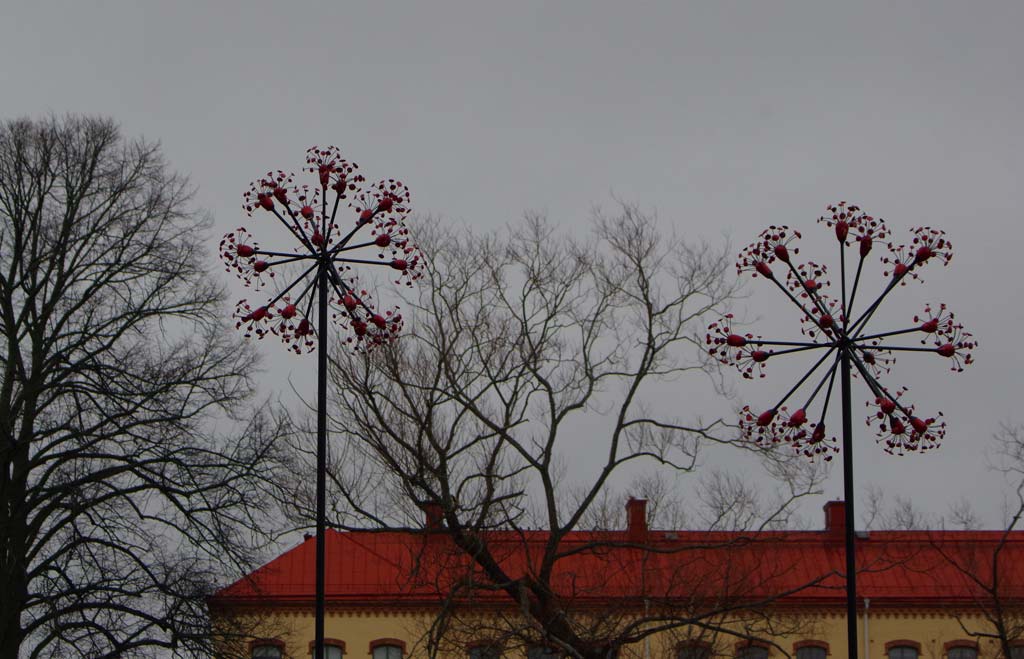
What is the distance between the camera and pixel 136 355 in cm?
2856

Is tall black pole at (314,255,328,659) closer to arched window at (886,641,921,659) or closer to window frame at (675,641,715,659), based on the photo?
window frame at (675,641,715,659)

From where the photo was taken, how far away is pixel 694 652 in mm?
32281

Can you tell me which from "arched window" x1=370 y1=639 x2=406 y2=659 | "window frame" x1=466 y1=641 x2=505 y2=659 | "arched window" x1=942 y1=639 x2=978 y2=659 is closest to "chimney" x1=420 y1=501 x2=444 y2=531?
"window frame" x1=466 y1=641 x2=505 y2=659

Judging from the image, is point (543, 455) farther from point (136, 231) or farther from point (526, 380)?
point (136, 231)

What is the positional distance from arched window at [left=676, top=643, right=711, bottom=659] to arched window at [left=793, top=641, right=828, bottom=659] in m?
12.2

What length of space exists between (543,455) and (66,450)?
31.6ft

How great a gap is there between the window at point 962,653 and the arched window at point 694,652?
14.8 m

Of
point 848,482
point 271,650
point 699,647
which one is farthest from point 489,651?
point 848,482

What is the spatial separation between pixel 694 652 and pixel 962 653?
16361 mm

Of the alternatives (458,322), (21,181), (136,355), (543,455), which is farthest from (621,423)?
(21,181)

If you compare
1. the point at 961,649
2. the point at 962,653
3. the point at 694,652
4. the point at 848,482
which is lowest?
the point at 962,653

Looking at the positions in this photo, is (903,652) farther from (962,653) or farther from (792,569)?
(792,569)

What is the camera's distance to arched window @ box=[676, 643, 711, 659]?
104 feet

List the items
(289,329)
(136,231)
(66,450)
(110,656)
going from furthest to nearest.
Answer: (136,231) → (66,450) → (110,656) → (289,329)
